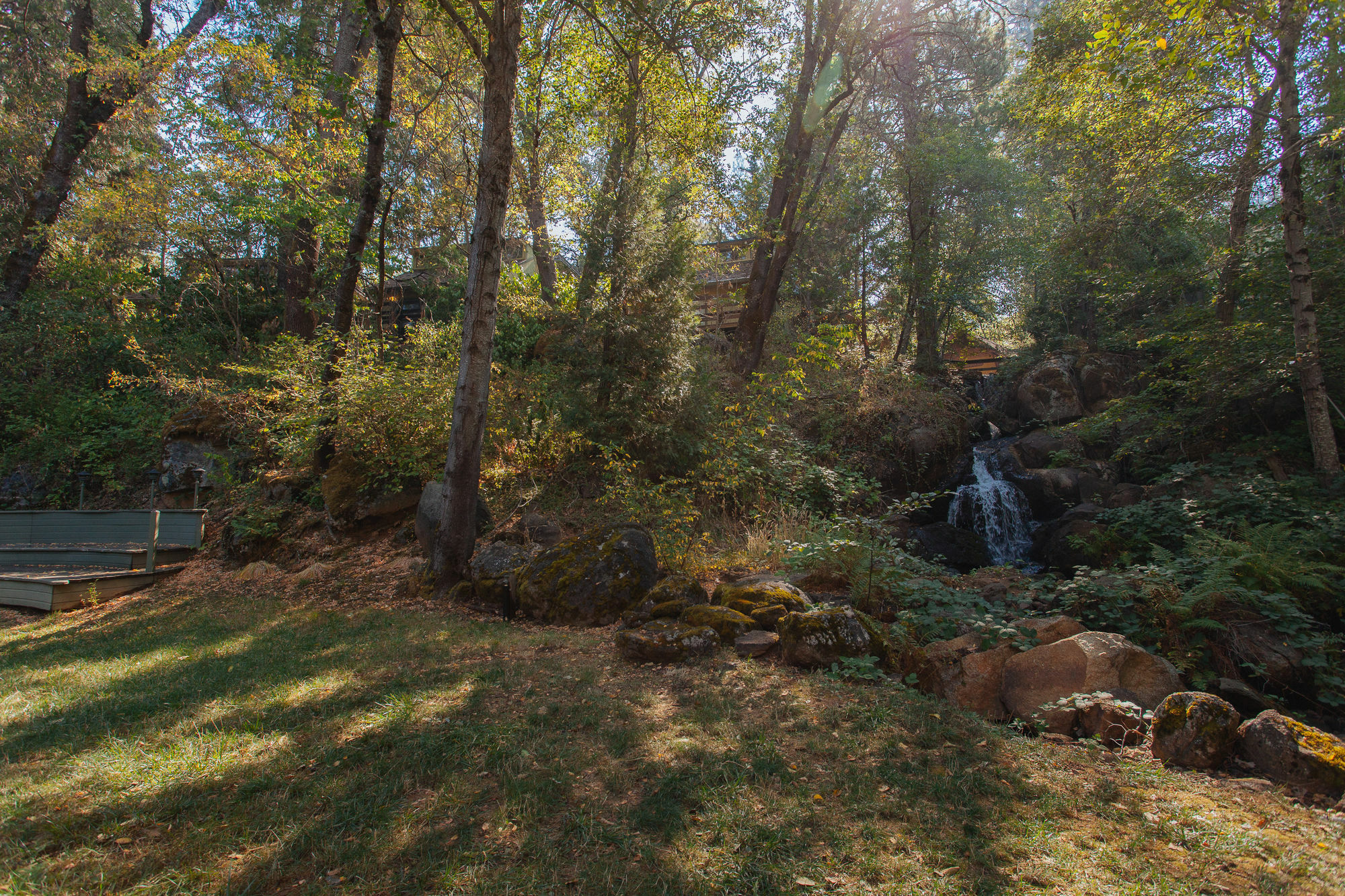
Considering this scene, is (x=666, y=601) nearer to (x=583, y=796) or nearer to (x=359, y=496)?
(x=583, y=796)

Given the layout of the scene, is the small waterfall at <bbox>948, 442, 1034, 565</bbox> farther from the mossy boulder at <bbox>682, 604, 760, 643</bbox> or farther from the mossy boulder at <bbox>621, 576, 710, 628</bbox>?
the mossy boulder at <bbox>682, 604, 760, 643</bbox>

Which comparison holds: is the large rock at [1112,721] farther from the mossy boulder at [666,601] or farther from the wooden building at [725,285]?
the wooden building at [725,285]

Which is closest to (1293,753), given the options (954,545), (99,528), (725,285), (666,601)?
(666,601)

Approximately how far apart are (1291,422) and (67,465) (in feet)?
73.0

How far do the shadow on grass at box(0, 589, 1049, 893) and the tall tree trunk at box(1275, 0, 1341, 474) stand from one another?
8119 mm

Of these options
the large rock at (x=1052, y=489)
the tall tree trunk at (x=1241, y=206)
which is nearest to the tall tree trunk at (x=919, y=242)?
the large rock at (x=1052, y=489)

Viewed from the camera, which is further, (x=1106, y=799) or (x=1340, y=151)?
(x=1340, y=151)

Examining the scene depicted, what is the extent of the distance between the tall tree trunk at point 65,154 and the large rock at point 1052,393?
21760 mm

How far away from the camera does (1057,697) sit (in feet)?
12.9

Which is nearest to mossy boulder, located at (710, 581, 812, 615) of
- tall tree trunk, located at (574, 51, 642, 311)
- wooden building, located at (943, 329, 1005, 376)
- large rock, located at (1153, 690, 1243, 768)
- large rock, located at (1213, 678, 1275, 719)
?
large rock, located at (1153, 690, 1243, 768)

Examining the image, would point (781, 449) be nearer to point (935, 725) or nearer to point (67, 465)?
point (935, 725)

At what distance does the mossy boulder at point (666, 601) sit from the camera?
544 cm

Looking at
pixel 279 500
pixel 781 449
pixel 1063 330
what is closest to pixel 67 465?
pixel 279 500

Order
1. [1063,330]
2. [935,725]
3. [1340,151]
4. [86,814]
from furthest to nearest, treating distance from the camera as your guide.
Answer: [1063,330]
[1340,151]
[935,725]
[86,814]
